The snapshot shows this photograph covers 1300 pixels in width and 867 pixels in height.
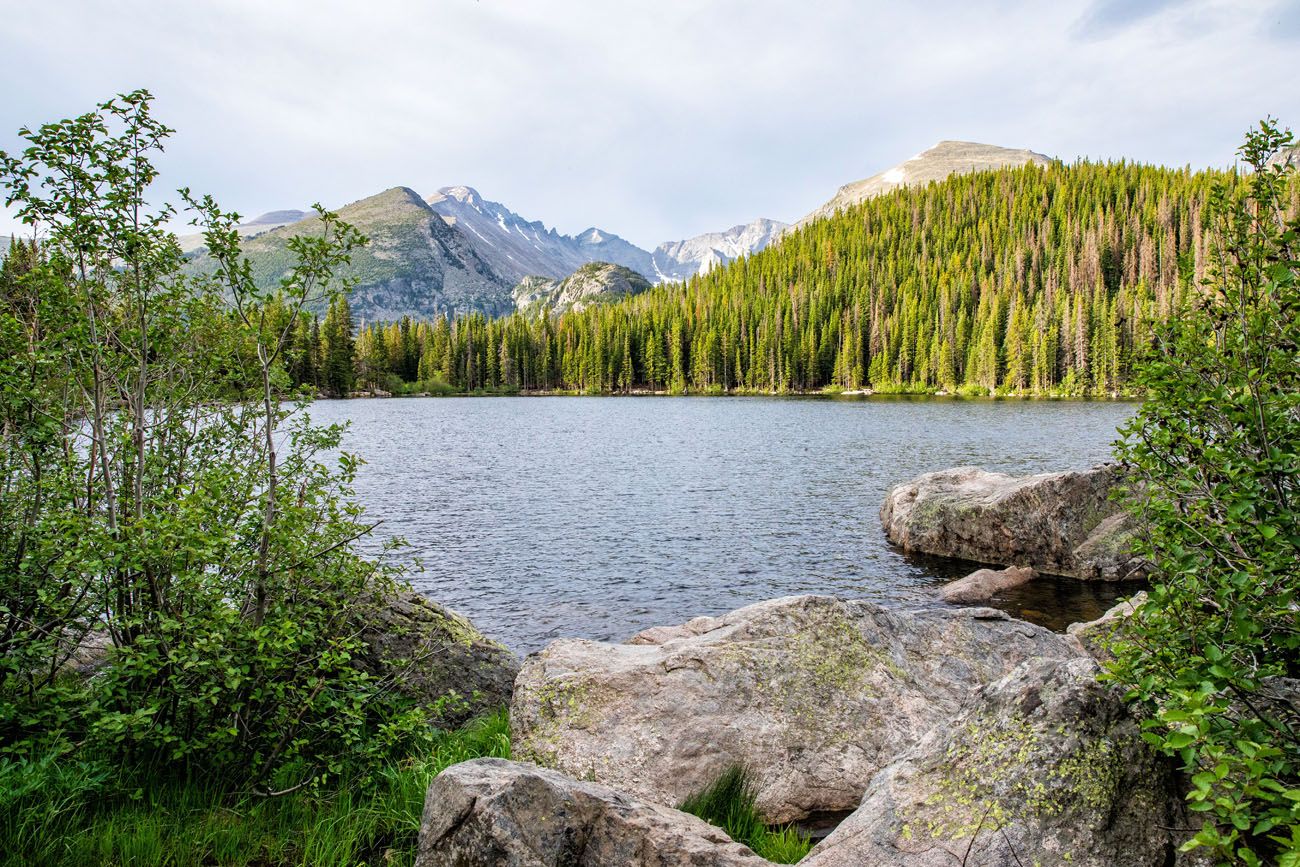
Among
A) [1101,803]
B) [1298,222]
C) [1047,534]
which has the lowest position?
[1047,534]

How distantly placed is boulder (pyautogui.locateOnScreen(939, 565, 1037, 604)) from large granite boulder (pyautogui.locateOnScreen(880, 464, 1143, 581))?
1.04 meters

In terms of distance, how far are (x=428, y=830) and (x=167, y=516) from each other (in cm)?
326

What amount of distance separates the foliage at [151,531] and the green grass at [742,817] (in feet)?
9.57

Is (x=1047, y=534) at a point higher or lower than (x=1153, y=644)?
lower

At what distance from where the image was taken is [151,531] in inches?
221

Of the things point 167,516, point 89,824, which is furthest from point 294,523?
point 89,824

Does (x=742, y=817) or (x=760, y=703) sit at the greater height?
(x=760, y=703)

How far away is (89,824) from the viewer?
16.7 ft

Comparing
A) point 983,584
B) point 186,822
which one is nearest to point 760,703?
point 186,822

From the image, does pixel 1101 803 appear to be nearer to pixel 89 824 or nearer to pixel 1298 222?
pixel 1298 222

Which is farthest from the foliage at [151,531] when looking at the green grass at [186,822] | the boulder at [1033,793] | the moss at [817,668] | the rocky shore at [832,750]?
the boulder at [1033,793]

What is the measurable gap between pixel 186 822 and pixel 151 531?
232 centimetres

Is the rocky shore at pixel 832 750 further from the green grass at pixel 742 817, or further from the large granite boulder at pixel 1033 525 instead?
the large granite boulder at pixel 1033 525

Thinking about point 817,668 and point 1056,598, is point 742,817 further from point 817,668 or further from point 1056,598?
point 1056,598
